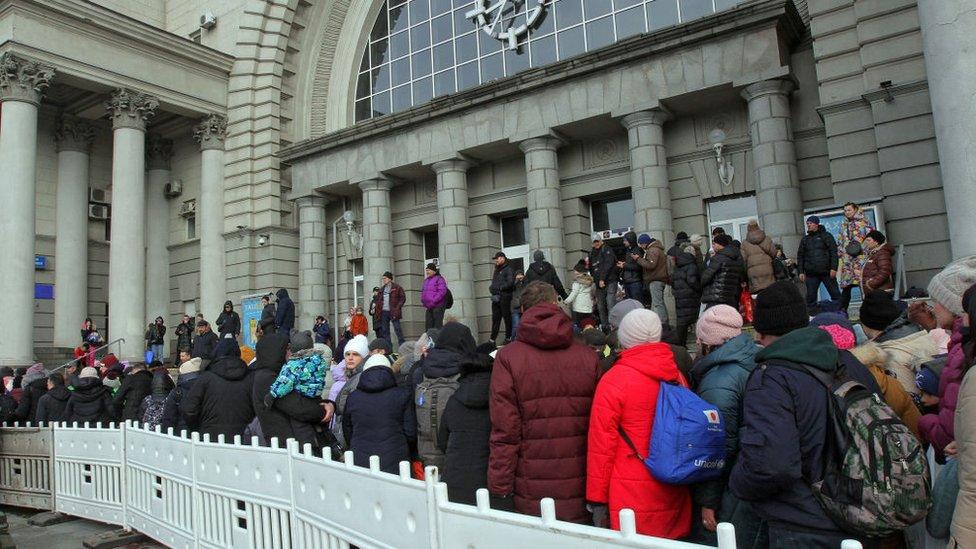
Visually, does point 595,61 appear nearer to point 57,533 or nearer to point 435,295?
point 435,295

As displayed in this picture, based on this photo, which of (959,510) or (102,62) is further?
(102,62)

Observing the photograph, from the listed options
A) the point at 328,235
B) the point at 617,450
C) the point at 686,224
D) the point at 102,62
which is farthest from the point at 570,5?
the point at 617,450

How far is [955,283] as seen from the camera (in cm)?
325

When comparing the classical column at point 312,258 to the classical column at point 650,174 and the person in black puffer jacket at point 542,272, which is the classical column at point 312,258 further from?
the classical column at point 650,174

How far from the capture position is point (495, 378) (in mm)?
3877

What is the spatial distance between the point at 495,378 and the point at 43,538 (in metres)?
6.72

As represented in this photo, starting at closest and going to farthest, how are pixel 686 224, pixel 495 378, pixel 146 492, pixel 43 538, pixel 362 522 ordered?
1. pixel 362 522
2. pixel 495 378
3. pixel 146 492
4. pixel 43 538
5. pixel 686 224

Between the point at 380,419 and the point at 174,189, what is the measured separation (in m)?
22.8

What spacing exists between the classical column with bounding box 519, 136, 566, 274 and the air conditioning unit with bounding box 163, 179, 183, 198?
48.0 ft

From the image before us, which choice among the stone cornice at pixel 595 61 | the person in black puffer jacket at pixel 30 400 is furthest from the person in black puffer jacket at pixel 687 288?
the person in black puffer jacket at pixel 30 400

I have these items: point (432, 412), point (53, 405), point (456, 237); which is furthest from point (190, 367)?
point (456, 237)

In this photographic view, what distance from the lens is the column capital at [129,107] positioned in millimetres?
20422

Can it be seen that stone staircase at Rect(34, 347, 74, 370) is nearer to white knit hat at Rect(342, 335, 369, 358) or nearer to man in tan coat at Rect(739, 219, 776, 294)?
white knit hat at Rect(342, 335, 369, 358)

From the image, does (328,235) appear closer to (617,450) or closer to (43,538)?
(43,538)
